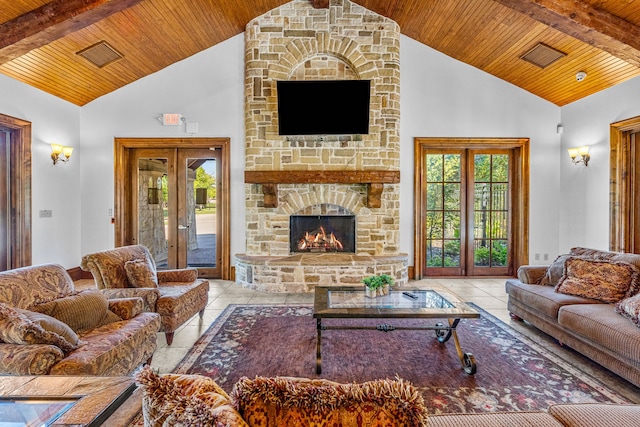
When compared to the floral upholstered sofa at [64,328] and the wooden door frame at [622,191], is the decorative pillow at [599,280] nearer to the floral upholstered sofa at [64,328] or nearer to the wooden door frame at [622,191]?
the wooden door frame at [622,191]

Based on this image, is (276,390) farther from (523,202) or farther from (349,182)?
(523,202)

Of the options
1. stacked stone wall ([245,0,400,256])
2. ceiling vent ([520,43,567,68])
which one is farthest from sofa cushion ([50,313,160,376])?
ceiling vent ([520,43,567,68])

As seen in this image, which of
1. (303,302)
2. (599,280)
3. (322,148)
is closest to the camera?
(599,280)

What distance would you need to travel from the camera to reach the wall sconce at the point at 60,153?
4934 mm

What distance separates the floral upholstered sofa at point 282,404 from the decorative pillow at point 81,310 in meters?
1.85

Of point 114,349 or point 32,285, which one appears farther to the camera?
point 32,285

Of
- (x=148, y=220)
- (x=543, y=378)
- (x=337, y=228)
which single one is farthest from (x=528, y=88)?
(x=148, y=220)

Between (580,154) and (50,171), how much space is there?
7889mm

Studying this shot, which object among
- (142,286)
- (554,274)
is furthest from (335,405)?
(554,274)

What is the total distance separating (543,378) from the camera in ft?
8.08

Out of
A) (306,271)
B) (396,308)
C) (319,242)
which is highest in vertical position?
(319,242)

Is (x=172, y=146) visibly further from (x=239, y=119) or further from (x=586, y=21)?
(x=586, y=21)

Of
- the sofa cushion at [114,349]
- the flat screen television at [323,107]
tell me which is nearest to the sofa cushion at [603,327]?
the sofa cushion at [114,349]

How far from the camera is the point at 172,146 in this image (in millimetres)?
5547
